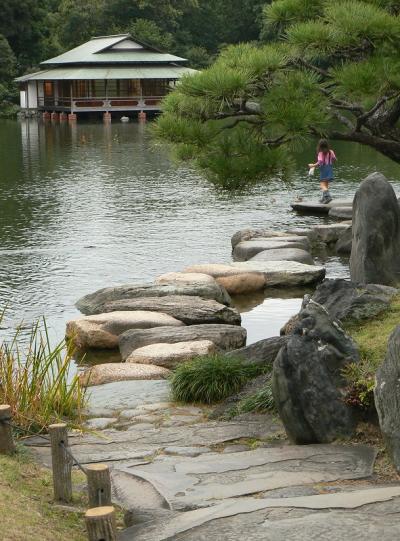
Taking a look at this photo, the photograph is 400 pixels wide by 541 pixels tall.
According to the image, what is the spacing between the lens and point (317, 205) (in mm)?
22266

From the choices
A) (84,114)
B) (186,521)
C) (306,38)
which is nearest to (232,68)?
(306,38)

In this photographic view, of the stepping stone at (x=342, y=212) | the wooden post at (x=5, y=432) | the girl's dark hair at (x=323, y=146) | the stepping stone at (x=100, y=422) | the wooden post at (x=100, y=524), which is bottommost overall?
the stepping stone at (x=342, y=212)

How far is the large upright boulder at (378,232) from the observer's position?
12898 millimetres

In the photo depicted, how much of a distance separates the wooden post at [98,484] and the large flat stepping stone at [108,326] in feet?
22.1

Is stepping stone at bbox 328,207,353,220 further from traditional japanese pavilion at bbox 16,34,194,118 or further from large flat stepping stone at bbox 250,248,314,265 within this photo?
traditional japanese pavilion at bbox 16,34,194,118

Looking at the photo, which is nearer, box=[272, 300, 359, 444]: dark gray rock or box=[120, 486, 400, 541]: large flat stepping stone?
box=[120, 486, 400, 541]: large flat stepping stone

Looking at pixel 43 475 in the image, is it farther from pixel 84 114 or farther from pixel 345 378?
pixel 84 114

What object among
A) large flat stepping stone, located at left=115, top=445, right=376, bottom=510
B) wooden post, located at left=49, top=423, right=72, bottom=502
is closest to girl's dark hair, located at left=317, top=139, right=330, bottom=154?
large flat stepping stone, located at left=115, top=445, right=376, bottom=510

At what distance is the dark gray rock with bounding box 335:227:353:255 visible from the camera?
17.9 metres

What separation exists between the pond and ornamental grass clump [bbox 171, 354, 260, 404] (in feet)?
6.02

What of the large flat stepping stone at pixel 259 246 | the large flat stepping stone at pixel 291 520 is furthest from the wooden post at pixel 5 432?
the large flat stepping stone at pixel 259 246

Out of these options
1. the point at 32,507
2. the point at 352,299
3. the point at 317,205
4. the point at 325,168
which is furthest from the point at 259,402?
the point at 325,168

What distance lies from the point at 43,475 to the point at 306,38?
4192mm

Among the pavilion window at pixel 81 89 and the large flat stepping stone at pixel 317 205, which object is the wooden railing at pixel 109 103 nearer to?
the pavilion window at pixel 81 89
